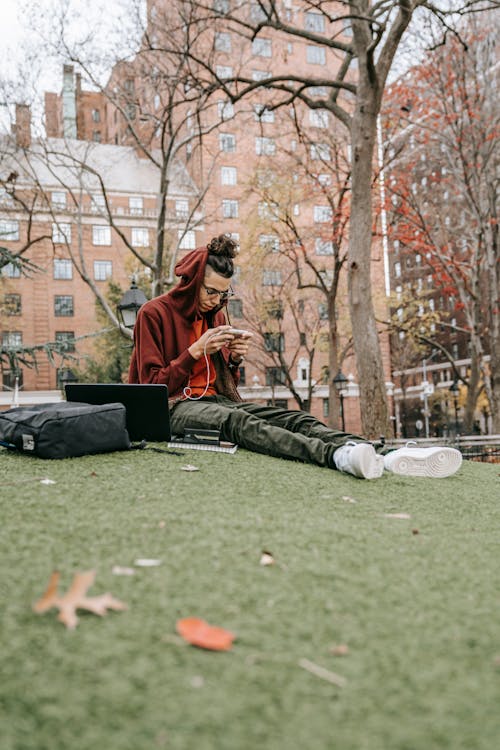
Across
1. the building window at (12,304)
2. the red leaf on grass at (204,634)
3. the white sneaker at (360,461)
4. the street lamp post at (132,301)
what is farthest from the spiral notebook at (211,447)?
the building window at (12,304)

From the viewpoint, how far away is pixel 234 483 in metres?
3.08

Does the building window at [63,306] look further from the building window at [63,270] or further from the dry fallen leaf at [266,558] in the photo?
the dry fallen leaf at [266,558]

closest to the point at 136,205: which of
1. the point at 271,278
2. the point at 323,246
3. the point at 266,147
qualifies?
the point at 271,278

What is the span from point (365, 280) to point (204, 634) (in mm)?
8721

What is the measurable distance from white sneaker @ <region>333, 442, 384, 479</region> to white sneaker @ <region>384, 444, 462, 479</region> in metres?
0.32

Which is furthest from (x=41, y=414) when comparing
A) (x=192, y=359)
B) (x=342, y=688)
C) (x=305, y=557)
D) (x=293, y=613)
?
(x=342, y=688)

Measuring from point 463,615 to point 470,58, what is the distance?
1611 cm

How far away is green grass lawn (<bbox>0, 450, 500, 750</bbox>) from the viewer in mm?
1081

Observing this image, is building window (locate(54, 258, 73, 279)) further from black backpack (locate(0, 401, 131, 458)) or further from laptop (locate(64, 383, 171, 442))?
black backpack (locate(0, 401, 131, 458))

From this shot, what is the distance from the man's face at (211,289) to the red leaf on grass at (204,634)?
3581 millimetres

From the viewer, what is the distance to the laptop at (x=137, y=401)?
3971 millimetres

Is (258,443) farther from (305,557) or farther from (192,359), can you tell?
(305,557)

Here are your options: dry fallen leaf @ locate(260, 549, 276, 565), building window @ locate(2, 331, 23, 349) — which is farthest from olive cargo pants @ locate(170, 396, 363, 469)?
building window @ locate(2, 331, 23, 349)

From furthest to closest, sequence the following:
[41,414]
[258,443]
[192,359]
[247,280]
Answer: [247,280] → [192,359] → [258,443] → [41,414]
